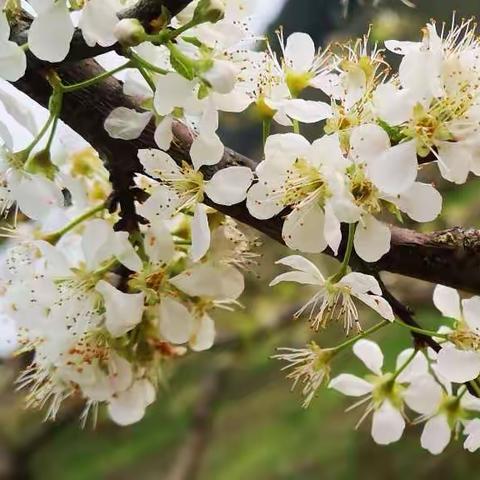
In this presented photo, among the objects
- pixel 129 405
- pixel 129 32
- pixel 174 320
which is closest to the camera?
pixel 129 32

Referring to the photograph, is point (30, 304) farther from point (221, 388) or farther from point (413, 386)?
point (221, 388)

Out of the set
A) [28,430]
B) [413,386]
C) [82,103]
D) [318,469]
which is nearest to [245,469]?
[318,469]

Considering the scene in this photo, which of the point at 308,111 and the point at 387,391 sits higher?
the point at 308,111

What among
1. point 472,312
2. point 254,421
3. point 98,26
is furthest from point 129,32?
point 254,421

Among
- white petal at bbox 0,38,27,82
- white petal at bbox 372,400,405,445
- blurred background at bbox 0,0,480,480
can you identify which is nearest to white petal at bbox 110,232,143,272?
white petal at bbox 0,38,27,82

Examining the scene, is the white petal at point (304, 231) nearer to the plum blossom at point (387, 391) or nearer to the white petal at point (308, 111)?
the white petal at point (308, 111)

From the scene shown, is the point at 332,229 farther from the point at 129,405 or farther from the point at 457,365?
the point at 129,405

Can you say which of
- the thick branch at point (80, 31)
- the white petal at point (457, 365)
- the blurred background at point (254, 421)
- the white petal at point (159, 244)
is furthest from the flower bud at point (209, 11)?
the blurred background at point (254, 421)

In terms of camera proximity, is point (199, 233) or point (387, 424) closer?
point (199, 233)
